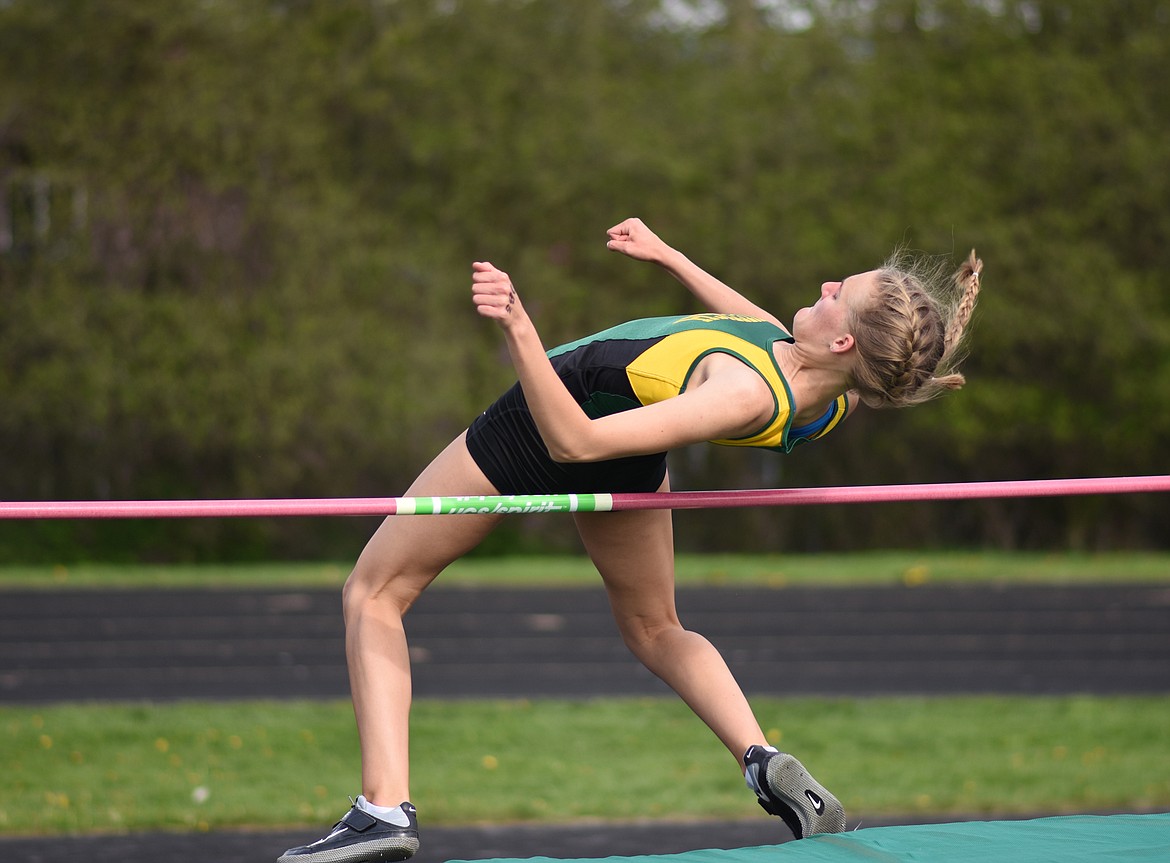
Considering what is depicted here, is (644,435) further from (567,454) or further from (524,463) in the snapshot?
(524,463)

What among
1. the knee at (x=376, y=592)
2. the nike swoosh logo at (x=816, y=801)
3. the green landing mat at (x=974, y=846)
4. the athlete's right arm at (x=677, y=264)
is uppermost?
the athlete's right arm at (x=677, y=264)

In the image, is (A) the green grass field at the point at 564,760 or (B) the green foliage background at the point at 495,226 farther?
(B) the green foliage background at the point at 495,226

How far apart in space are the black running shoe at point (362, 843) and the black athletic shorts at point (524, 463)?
739 mm

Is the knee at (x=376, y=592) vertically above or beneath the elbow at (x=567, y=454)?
beneath

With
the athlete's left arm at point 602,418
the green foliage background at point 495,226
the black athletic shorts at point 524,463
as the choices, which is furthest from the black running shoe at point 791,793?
the green foliage background at point 495,226

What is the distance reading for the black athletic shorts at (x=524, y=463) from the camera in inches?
128

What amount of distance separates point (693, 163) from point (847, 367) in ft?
49.9

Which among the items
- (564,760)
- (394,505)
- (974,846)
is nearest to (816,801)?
(974,846)

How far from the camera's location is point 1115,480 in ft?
11.8

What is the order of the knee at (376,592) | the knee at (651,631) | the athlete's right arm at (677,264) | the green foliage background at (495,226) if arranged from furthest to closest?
the green foliage background at (495,226)
the athlete's right arm at (677,264)
the knee at (651,631)
the knee at (376,592)

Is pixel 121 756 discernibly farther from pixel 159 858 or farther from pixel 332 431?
pixel 332 431

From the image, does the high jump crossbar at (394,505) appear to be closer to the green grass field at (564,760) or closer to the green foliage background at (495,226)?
the green grass field at (564,760)

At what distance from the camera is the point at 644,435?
9.37ft

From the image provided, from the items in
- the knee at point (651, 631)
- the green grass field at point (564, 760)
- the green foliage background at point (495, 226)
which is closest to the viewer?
the knee at point (651, 631)
